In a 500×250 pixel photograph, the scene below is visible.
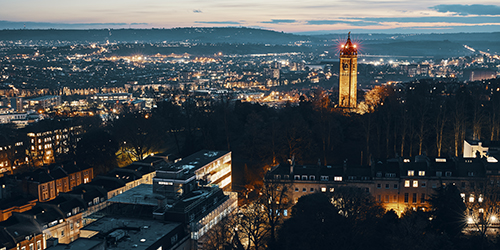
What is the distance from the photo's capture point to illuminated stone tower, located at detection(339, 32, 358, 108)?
225 ft

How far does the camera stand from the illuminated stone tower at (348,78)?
2704 inches

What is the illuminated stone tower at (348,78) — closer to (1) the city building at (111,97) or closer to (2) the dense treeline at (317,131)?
(2) the dense treeline at (317,131)

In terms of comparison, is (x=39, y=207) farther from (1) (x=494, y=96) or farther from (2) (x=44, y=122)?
(1) (x=494, y=96)

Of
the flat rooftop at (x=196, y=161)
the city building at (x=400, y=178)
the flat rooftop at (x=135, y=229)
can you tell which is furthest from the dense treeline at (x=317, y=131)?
the flat rooftop at (x=135, y=229)

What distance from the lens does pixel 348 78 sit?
69188 millimetres

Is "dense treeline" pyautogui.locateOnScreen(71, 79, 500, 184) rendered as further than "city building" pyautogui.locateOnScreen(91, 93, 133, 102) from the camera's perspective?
No

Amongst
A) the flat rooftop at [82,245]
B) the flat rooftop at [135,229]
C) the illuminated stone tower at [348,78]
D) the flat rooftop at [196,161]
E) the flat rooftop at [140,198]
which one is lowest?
the flat rooftop at [135,229]

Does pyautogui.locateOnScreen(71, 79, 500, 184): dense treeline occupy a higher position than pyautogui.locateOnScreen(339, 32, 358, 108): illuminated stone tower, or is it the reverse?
pyautogui.locateOnScreen(339, 32, 358, 108): illuminated stone tower

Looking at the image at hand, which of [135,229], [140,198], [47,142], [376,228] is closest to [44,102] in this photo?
[47,142]

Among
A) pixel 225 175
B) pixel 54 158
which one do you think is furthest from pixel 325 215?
pixel 54 158

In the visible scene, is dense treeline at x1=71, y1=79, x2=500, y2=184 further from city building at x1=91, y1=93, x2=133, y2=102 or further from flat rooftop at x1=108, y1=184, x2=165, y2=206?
city building at x1=91, y1=93, x2=133, y2=102

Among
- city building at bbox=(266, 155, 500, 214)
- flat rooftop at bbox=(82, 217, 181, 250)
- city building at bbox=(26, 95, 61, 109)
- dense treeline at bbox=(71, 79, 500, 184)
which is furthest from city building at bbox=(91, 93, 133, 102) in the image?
flat rooftop at bbox=(82, 217, 181, 250)

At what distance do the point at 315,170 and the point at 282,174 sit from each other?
269 centimetres

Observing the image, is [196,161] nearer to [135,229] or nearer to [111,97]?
[135,229]
